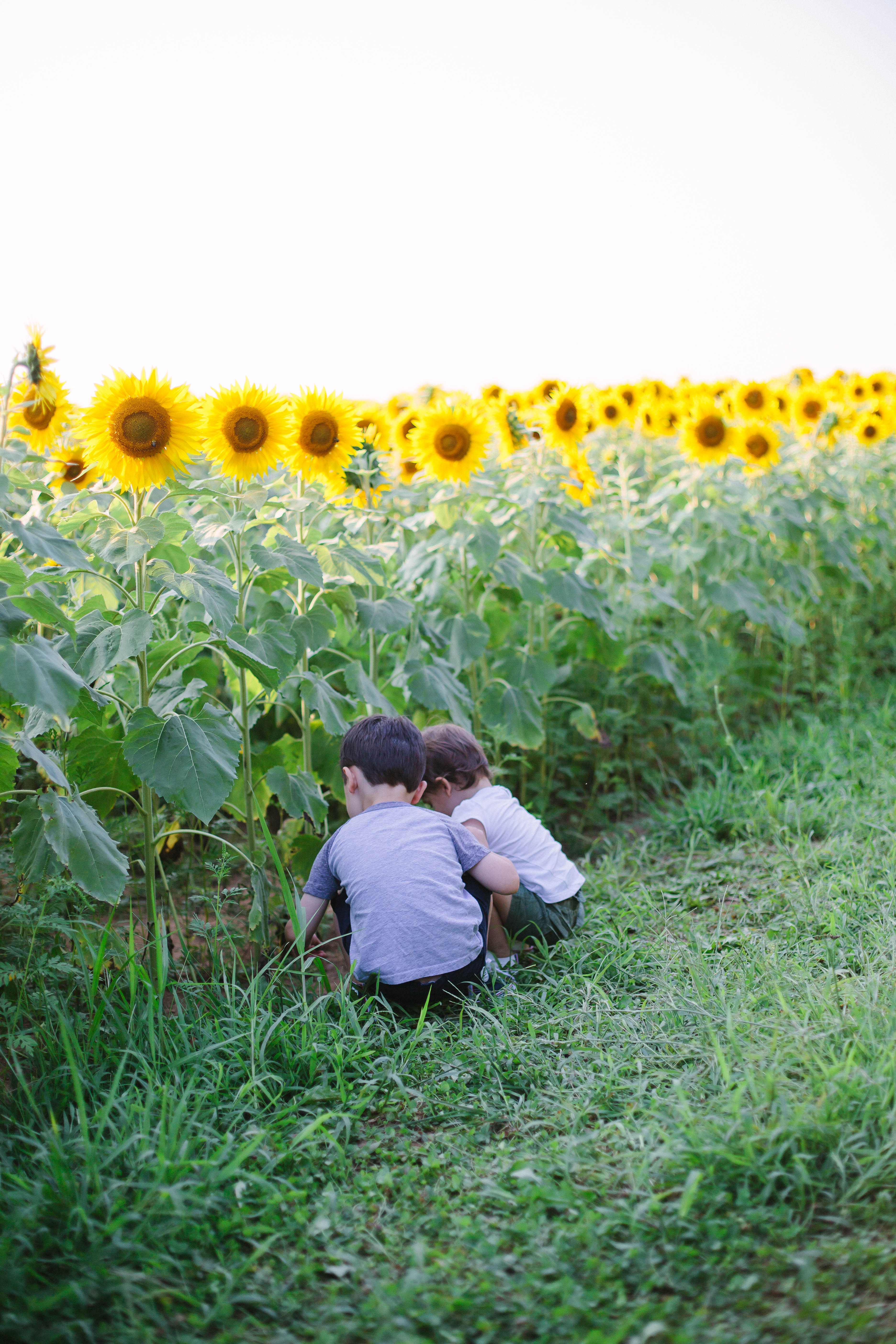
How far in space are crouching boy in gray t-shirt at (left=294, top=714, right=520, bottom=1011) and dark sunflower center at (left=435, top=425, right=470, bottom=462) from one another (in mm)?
1412

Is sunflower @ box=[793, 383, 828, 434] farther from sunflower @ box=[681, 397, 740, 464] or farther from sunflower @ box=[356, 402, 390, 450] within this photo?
sunflower @ box=[356, 402, 390, 450]

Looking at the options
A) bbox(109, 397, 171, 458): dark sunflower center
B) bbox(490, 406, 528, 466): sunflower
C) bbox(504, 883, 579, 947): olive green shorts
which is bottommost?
bbox(504, 883, 579, 947): olive green shorts

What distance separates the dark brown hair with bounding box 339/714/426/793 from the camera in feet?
9.45

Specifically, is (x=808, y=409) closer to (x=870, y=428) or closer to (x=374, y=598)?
(x=870, y=428)

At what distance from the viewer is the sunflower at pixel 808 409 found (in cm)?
674

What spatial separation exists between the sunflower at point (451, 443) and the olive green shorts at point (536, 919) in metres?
1.65

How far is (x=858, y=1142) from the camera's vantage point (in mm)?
1905

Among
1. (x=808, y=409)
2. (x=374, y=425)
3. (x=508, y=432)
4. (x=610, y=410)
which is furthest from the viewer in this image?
(x=808, y=409)

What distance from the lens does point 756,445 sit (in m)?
5.90

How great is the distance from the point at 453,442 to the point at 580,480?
1.20 metres

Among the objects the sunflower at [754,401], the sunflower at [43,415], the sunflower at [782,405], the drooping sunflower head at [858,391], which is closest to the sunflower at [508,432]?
the sunflower at [43,415]

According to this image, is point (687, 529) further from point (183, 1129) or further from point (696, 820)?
point (183, 1129)

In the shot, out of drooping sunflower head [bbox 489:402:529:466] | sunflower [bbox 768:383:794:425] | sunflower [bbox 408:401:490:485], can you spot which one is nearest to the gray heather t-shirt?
sunflower [bbox 408:401:490:485]

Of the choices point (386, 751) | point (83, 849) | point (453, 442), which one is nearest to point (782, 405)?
point (453, 442)
